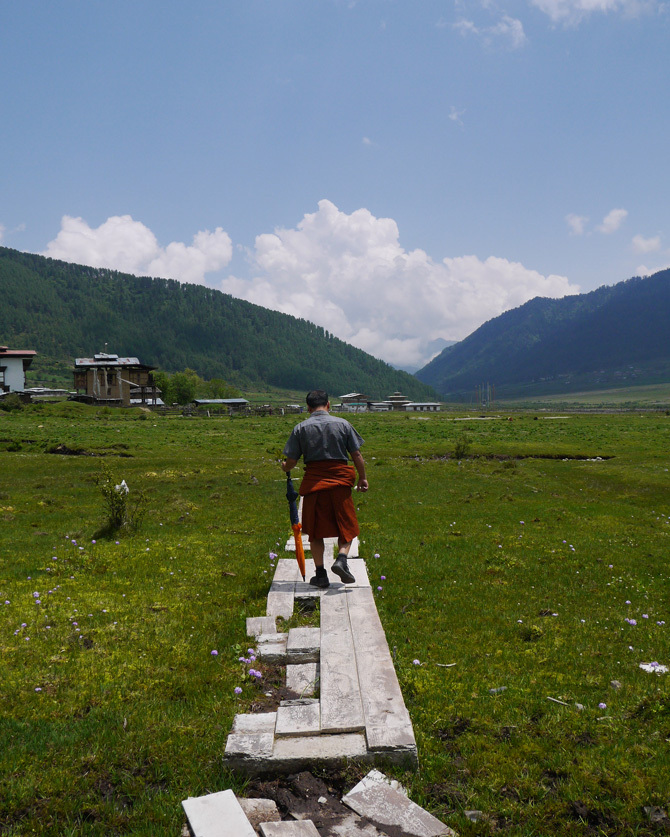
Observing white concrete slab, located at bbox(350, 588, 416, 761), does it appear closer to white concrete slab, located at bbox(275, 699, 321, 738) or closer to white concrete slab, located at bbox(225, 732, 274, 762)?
white concrete slab, located at bbox(275, 699, 321, 738)

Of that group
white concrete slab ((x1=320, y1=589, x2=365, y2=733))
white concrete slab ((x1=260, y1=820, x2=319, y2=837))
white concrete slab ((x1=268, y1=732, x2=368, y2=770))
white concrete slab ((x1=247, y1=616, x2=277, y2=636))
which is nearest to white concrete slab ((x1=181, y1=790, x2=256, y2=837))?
white concrete slab ((x1=260, y1=820, x2=319, y2=837))

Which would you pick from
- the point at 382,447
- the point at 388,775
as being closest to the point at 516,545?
the point at 388,775

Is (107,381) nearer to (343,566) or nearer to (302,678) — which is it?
(343,566)

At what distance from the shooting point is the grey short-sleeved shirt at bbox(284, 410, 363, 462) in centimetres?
1004

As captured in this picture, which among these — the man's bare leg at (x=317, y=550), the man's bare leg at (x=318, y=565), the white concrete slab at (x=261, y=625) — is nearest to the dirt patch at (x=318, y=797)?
the white concrete slab at (x=261, y=625)

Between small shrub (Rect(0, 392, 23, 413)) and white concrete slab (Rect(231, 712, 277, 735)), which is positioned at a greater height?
small shrub (Rect(0, 392, 23, 413))

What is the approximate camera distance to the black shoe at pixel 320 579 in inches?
398

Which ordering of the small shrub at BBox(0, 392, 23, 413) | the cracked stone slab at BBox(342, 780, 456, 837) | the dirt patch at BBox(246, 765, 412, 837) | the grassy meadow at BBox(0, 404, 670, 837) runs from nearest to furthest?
1. the cracked stone slab at BBox(342, 780, 456, 837)
2. the dirt patch at BBox(246, 765, 412, 837)
3. the grassy meadow at BBox(0, 404, 670, 837)
4. the small shrub at BBox(0, 392, 23, 413)

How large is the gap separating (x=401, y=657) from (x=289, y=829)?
145 inches

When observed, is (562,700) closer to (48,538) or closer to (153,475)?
(48,538)

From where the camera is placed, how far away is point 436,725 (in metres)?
6.20

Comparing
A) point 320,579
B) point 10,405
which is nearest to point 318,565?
point 320,579

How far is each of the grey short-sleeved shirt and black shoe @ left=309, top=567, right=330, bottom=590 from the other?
2061 mm

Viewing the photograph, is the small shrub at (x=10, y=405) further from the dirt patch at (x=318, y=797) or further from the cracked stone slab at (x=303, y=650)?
the dirt patch at (x=318, y=797)
